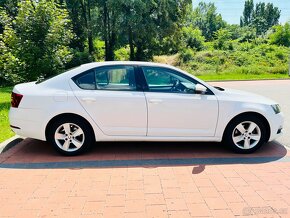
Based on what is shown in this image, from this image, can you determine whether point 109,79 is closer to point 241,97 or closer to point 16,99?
point 16,99

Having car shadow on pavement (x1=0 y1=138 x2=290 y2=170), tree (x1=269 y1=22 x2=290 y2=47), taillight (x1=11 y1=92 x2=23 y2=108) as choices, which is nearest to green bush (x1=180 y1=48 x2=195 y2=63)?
tree (x1=269 y1=22 x2=290 y2=47)

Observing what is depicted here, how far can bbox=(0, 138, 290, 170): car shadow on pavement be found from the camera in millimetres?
4445

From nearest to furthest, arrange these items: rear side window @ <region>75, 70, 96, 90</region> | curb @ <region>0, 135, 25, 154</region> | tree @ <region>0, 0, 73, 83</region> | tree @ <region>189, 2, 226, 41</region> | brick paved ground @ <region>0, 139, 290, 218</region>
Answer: brick paved ground @ <region>0, 139, 290, 218</region> < rear side window @ <region>75, 70, 96, 90</region> < curb @ <region>0, 135, 25, 154</region> < tree @ <region>0, 0, 73, 83</region> < tree @ <region>189, 2, 226, 41</region>

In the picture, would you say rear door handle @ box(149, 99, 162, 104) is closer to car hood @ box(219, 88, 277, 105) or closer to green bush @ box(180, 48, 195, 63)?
car hood @ box(219, 88, 277, 105)

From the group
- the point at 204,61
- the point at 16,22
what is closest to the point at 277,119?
the point at 16,22

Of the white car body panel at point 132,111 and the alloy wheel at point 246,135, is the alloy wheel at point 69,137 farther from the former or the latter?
the alloy wheel at point 246,135

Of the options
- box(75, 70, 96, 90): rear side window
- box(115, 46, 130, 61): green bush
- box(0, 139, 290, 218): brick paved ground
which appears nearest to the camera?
box(0, 139, 290, 218): brick paved ground

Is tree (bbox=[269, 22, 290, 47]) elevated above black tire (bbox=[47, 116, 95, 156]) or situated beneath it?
elevated above

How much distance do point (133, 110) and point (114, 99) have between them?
0.36m

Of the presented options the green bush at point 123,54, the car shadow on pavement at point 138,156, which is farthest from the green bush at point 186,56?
the car shadow on pavement at point 138,156

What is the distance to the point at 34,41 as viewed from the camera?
10.1m

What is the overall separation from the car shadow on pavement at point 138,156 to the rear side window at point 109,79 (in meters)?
1.15

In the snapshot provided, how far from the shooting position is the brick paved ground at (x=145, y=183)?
3150 mm

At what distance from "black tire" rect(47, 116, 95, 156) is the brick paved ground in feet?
0.45
